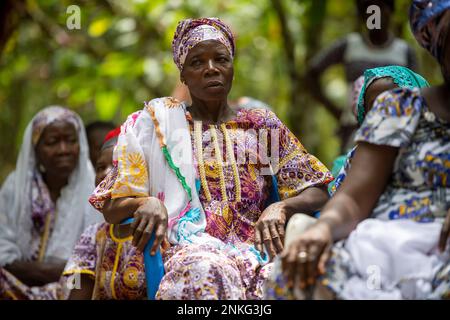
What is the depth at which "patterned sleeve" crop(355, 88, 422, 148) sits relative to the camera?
3.24 metres

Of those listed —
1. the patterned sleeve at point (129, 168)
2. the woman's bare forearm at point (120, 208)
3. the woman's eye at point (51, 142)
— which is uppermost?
the woman's eye at point (51, 142)

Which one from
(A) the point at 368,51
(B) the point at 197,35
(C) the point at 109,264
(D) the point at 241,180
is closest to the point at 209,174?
(D) the point at 241,180

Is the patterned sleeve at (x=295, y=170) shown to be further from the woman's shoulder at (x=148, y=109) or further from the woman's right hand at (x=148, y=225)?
the woman's right hand at (x=148, y=225)

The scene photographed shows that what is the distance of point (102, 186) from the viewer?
414 centimetres

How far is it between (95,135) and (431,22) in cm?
443

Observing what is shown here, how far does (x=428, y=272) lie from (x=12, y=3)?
4245mm

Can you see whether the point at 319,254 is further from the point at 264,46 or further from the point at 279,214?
the point at 264,46

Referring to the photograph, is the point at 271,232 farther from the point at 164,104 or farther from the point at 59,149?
the point at 59,149

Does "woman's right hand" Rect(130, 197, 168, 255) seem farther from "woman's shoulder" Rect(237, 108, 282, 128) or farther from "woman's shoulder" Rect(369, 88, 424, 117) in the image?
"woman's shoulder" Rect(369, 88, 424, 117)

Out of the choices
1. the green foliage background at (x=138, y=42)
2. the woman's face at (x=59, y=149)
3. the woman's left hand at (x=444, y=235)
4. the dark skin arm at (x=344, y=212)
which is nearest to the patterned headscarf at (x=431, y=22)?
the dark skin arm at (x=344, y=212)

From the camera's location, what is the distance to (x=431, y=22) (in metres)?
3.31

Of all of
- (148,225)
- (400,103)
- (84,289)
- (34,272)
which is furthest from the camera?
(34,272)

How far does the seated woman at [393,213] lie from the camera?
299 cm
